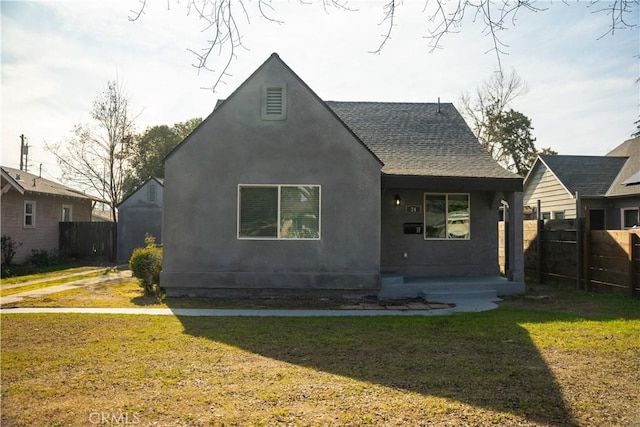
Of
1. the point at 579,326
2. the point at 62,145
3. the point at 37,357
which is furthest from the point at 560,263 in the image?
the point at 62,145

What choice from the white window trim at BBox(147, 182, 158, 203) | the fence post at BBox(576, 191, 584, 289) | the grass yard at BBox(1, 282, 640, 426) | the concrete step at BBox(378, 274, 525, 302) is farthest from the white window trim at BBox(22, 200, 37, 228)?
the fence post at BBox(576, 191, 584, 289)

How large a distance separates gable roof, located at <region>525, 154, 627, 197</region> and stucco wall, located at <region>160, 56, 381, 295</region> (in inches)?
481

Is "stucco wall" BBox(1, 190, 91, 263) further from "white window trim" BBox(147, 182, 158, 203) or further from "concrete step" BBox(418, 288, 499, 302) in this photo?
"concrete step" BBox(418, 288, 499, 302)

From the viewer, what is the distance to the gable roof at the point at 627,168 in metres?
16.4

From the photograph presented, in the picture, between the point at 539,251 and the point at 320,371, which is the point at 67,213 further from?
the point at 539,251

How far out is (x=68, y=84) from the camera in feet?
29.0

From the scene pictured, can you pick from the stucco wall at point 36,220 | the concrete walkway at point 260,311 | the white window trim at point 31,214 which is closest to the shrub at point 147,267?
the concrete walkway at point 260,311

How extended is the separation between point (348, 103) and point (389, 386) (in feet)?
41.1

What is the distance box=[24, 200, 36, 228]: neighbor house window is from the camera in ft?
63.6

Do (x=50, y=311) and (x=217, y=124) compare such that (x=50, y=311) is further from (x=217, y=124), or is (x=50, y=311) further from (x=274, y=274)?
(x=217, y=124)

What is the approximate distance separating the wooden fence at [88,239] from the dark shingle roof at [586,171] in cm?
2233

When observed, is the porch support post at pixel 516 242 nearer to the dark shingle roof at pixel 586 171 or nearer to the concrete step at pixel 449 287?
the concrete step at pixel 449 287

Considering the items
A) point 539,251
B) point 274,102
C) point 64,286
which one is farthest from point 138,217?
point 539,251

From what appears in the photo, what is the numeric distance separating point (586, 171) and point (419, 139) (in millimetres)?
10488
